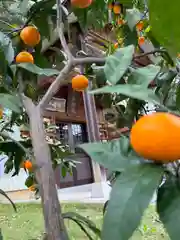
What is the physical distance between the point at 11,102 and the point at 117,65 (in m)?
0.18

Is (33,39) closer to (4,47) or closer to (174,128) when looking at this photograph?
(4,47)

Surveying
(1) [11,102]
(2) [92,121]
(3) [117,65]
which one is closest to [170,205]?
(3) [117,65]

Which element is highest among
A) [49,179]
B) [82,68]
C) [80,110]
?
[82,68]

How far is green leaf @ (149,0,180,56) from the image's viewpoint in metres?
0.19

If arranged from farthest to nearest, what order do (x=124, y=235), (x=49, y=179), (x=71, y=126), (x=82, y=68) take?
(x=71, y=126) < (x=82, y=68) < (x=49, y=179) < (x=124, y=235)

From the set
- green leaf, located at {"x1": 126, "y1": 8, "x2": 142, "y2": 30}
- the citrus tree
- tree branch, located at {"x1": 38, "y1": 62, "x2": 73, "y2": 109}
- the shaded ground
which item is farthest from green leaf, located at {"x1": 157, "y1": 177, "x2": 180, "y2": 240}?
the shaded ground

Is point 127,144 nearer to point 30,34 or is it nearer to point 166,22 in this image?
point 166,22

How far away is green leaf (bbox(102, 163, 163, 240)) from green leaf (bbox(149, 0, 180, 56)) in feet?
0.36

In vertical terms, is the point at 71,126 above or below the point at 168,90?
below

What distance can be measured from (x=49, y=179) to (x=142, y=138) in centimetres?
16

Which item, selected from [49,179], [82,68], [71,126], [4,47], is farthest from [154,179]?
[71,126]

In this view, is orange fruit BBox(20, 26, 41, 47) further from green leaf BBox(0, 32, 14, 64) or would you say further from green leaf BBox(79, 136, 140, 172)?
green leaf BBox(79, 136, 140, 172)

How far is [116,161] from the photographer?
31 centimetres

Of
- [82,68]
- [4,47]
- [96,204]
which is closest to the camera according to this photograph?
[4,47]
